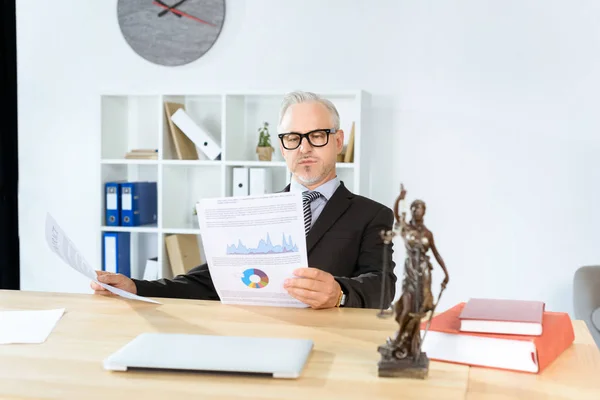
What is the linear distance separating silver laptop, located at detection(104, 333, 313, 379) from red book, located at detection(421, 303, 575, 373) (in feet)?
0.77

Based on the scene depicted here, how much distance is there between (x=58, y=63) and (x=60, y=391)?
3.74 metres

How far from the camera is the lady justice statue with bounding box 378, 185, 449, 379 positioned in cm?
118

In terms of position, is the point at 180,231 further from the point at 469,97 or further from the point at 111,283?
the point at 111,283

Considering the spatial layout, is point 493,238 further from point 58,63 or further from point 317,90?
point 58,63

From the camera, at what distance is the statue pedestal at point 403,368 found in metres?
1.18

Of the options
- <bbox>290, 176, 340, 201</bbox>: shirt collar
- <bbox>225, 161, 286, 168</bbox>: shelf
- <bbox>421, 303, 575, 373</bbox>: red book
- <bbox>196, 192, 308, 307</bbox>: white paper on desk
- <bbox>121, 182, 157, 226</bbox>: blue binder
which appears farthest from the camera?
<bbox>121, 182, 157, 226</bbox>: blue binder

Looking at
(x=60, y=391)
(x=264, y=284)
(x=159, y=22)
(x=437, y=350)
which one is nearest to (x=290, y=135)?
(x=264, y=284)

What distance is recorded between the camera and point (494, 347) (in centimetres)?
127

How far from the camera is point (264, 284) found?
5.86 ft

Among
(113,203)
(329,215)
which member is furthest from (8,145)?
(329,215)

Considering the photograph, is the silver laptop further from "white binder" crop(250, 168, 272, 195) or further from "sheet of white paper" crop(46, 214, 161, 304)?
"white binder" crop(250, 168, 272, 195)

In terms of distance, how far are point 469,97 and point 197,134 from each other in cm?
148

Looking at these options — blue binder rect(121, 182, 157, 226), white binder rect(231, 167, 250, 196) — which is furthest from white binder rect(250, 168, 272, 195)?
blue binder rect(121, 182, 157, 226)

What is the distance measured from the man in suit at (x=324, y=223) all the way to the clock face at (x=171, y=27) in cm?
185
